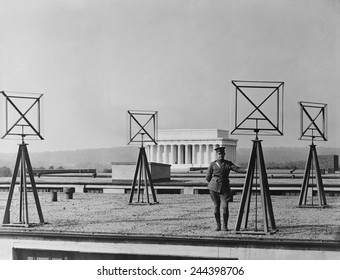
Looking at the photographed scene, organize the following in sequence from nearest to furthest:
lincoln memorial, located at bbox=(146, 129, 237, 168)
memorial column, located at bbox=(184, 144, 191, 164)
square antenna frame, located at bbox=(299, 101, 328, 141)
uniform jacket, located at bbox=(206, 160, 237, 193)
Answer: uniform jacket, located at bbox=(206, 160, 237, 193) < square antenna frame, located at bbox=(299, 101, 328, 141) < lincoln memorial, located at bbox=(146, 129, 237, 168) < memorial column, located at bbox=(184, 144, 191, 164)

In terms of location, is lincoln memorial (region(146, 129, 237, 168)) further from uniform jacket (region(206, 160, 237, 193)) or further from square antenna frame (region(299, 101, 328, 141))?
uniform jacket (region(206, 160, 237, 193))

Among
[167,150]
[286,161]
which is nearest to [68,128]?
[286,161]

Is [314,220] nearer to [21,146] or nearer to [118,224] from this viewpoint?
[118,224]

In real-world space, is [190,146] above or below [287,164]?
above

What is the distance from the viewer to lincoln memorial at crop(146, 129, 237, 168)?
7450 cm

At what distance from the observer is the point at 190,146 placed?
250 ft

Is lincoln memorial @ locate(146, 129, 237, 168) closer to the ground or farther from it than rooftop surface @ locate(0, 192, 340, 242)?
farther from it

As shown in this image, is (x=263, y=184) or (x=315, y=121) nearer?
(x=263, y=184)

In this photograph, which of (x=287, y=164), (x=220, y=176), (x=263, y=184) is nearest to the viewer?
(x=220, y=176)

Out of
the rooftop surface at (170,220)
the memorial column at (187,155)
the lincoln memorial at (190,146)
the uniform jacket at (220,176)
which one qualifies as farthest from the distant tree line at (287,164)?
the uniform jacket at (220,176)

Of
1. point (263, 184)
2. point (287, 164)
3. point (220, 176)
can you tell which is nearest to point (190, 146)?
point (287, 164)

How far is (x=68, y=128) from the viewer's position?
71.4 ft

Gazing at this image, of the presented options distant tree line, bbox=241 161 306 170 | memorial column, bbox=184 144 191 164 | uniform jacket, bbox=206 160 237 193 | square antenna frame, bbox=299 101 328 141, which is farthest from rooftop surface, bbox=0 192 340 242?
memorial column, bbox=184 144 191 164

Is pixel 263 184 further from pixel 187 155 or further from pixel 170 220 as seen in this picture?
pixel 187 155
